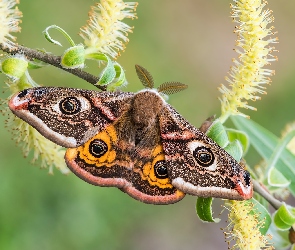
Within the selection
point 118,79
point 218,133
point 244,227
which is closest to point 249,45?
point 218,133

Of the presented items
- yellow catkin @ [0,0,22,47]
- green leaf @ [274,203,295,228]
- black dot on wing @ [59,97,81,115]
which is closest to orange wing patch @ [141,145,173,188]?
black dot on wing @ [59,97,81,115]

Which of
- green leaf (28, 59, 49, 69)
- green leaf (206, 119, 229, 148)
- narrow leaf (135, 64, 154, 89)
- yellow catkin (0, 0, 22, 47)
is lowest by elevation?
green leaf (28, 59, 49, 69)

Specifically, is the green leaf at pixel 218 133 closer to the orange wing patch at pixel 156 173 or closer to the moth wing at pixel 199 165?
the moth wing at pixel 199 165

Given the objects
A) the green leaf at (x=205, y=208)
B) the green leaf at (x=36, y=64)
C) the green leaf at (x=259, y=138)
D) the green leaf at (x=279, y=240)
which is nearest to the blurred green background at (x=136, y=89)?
the green leaf at (x=259, y=138)

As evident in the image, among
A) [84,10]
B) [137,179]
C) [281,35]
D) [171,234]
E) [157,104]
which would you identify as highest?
[157,104]

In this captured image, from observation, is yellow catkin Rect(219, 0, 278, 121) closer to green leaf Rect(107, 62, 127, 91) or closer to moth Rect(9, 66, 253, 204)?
moth Rect(9, 66, 253, 204)

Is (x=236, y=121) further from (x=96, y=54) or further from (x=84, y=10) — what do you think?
(x=84, y=10)

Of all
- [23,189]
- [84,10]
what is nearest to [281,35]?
[84,10]

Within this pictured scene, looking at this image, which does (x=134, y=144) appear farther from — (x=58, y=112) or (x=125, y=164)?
(x=58, y=112)
